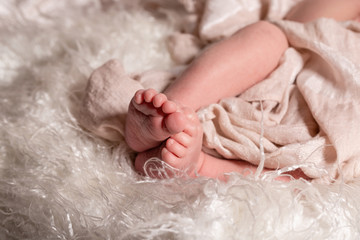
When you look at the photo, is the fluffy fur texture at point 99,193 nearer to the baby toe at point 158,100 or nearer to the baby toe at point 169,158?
the baby toe at point 169,158

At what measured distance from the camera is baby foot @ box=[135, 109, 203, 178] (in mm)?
652

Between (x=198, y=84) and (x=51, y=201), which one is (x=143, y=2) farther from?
(x=51, y=201)

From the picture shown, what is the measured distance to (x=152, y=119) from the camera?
0.63 meters

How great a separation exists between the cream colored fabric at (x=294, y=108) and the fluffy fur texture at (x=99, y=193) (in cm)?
6

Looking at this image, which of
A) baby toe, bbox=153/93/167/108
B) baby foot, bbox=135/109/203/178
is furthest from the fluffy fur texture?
baby toe, bbox=153/93/167/108

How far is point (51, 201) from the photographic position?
642mm

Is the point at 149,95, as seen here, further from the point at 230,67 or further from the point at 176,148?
the point at 230,67

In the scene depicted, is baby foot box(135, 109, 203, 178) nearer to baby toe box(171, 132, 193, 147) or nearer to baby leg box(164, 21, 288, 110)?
baby toe box(171, 132, 193, 147)

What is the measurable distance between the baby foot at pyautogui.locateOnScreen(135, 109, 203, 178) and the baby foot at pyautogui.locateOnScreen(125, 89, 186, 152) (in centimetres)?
2

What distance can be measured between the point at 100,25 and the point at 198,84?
1.73 ft

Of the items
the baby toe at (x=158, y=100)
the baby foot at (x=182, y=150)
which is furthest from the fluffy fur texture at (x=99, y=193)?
the baby toe at (x=158, y=100)

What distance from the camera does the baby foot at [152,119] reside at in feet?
2.01

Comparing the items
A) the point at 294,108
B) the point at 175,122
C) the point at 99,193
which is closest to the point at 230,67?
the point at 294,108

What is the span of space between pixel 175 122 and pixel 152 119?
46mm
